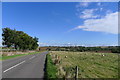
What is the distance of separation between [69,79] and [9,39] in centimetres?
4296

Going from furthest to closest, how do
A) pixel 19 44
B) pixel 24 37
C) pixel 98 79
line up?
pixel 24 37, pixel 19 44, pixel 98 79

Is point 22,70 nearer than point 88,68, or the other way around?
point 22,70

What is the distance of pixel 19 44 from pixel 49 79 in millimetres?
48775

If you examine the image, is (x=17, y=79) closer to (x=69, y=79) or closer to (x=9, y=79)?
(x=9, y=79)

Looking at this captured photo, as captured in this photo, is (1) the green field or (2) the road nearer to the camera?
(2) the road

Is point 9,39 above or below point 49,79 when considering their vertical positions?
above

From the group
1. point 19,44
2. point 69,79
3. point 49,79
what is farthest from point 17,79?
point 19,44

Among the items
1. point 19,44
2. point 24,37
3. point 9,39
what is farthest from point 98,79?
point 24,37

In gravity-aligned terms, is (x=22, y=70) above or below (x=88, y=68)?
above

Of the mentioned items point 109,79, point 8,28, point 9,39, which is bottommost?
point 109,79

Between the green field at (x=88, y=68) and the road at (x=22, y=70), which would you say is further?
the green field at (x=88, y=68)

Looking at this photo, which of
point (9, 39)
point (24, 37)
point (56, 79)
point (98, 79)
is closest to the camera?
point (56, 79)

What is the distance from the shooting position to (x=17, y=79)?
28.3 feet

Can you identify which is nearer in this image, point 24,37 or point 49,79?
point 49,79
